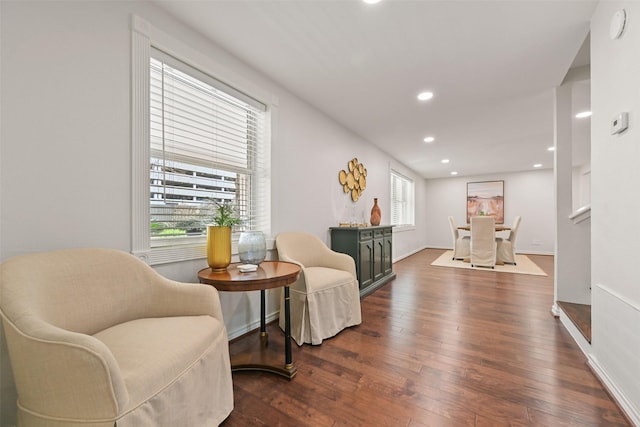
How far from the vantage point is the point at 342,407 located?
4.69 ft

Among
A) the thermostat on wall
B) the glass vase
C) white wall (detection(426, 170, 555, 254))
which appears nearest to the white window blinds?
the glass vase

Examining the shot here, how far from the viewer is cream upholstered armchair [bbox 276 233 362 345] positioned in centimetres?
214

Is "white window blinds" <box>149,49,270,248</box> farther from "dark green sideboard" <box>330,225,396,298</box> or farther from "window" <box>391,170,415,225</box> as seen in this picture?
"window" <box>391,170,415,225</box>

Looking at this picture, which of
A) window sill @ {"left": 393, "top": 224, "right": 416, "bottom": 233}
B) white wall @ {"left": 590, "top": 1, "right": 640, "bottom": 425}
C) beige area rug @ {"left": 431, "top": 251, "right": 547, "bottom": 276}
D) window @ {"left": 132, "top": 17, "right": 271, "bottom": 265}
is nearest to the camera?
white wall @ {"left": 590, "top": 1, "right": 640, "bottom": 425}

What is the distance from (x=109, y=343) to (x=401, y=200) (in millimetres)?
6483

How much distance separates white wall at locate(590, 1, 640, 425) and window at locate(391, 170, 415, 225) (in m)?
4.29

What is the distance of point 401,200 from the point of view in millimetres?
6824

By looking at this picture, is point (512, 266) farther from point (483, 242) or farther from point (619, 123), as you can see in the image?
point (619, 123)

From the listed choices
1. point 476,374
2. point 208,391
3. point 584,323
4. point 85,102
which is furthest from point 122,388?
point 584,323

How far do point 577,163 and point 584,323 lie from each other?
6.60m

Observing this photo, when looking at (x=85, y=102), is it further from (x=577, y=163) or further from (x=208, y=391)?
(x=577, y=163)

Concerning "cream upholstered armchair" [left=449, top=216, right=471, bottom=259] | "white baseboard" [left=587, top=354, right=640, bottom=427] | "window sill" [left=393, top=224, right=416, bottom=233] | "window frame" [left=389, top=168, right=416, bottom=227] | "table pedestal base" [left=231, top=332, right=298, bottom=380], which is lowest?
"table pedestal base" [left=231, top=332, right=298, bottom=380]

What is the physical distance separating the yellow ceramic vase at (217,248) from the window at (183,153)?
0.23m

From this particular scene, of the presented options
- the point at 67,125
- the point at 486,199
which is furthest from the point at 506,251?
the point at 67,125
